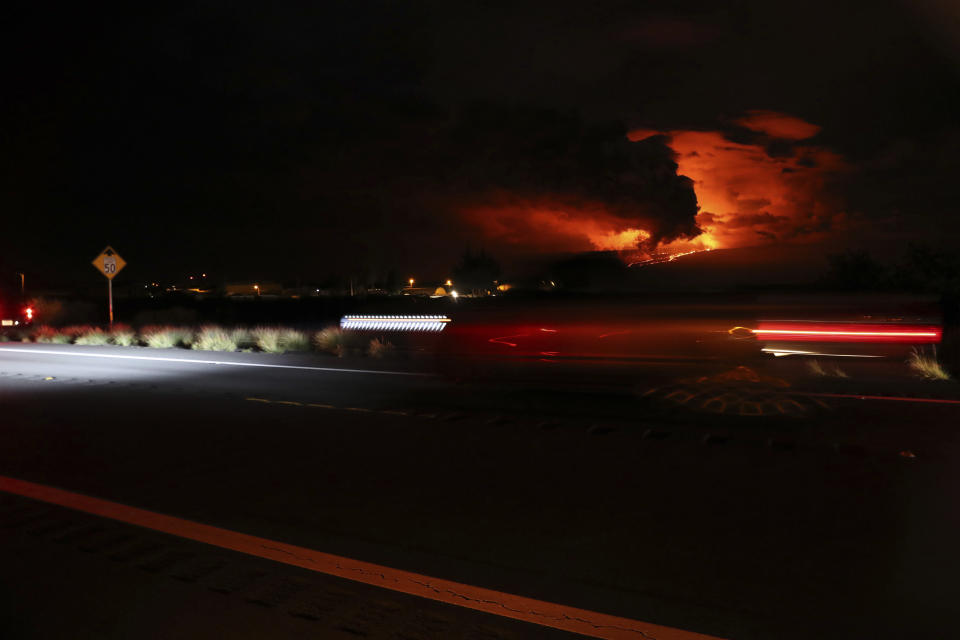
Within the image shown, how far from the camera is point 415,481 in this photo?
8344 millimetres

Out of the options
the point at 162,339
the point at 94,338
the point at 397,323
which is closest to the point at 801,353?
the point at 162,339

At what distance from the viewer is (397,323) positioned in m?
40.4

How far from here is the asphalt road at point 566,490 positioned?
5230 mm

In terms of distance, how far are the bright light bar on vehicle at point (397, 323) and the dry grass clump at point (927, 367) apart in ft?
68.3

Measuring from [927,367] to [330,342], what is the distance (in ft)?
55.2

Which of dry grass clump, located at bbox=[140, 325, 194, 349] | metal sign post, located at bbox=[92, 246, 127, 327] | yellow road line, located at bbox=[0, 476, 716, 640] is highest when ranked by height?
metal sign post, located at bbox=[92, 246, 127, 327]

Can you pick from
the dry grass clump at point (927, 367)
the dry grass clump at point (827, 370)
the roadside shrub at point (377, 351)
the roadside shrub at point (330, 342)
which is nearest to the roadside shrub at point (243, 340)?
the roadside shrub at point (330, 342)

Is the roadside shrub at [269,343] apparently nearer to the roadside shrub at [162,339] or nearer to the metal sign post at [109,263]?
the roadside shrub at [162,339]

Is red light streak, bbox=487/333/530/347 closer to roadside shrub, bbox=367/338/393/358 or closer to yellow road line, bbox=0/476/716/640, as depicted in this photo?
roadside shrub, bbox=367/338/393/358

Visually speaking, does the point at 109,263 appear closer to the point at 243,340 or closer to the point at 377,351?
the point at 243,340

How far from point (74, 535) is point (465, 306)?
39.7 meters

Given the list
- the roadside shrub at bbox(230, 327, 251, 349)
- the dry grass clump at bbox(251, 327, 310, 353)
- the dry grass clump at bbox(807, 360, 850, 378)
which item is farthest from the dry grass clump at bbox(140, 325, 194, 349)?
the dry grass clump at bbox(807, 360, 850, 378)

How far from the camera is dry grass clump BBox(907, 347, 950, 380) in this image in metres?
16.7

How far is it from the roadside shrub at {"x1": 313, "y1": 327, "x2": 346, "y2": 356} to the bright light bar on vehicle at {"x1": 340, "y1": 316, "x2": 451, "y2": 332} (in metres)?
8.75
